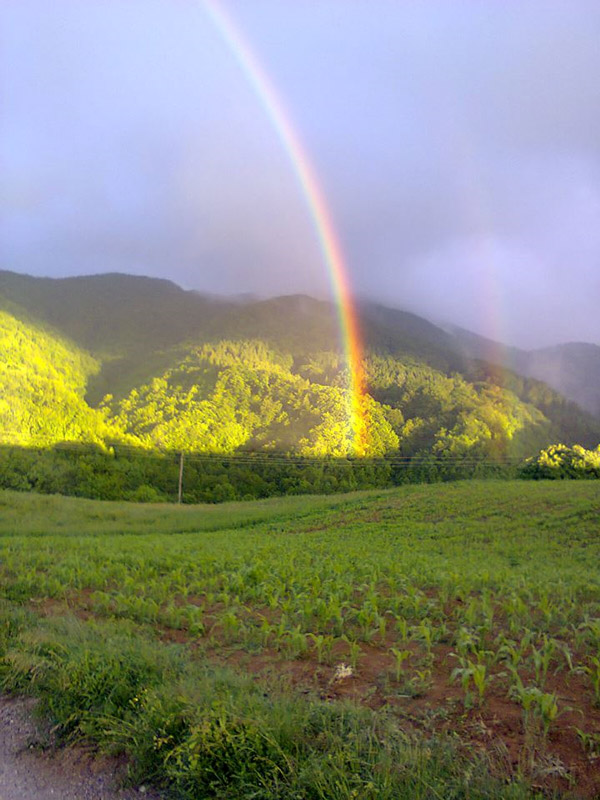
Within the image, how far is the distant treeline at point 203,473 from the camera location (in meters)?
61.3

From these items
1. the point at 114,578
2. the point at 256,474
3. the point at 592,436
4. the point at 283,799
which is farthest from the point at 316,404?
the point at 283,799

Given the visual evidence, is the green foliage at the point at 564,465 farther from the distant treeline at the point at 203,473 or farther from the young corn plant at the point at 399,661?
the young corn plant at the point at 399,661

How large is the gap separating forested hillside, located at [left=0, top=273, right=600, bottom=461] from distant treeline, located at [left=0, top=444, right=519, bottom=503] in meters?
3.80

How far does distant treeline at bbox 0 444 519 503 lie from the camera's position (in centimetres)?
6131

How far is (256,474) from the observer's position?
236 ft

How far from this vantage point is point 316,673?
559 cm

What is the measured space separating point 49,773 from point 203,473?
66.8 meters

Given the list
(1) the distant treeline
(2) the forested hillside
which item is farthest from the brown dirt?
(2) the forested hillside

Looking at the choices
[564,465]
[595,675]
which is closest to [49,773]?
[595,675]

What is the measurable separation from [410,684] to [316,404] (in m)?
94.0

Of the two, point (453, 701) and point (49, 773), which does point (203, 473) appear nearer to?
point (453, 701)

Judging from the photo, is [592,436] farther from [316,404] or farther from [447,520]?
[447,520]

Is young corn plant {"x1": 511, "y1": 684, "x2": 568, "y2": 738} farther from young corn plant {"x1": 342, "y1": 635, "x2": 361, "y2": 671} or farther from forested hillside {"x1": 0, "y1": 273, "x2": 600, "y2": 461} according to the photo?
forested hillside {"x1": 0, "y1": 273, "x2": 600, "y2": 461}

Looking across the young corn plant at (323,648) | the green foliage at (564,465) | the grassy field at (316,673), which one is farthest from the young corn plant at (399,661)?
the green foliage at (564,465)
